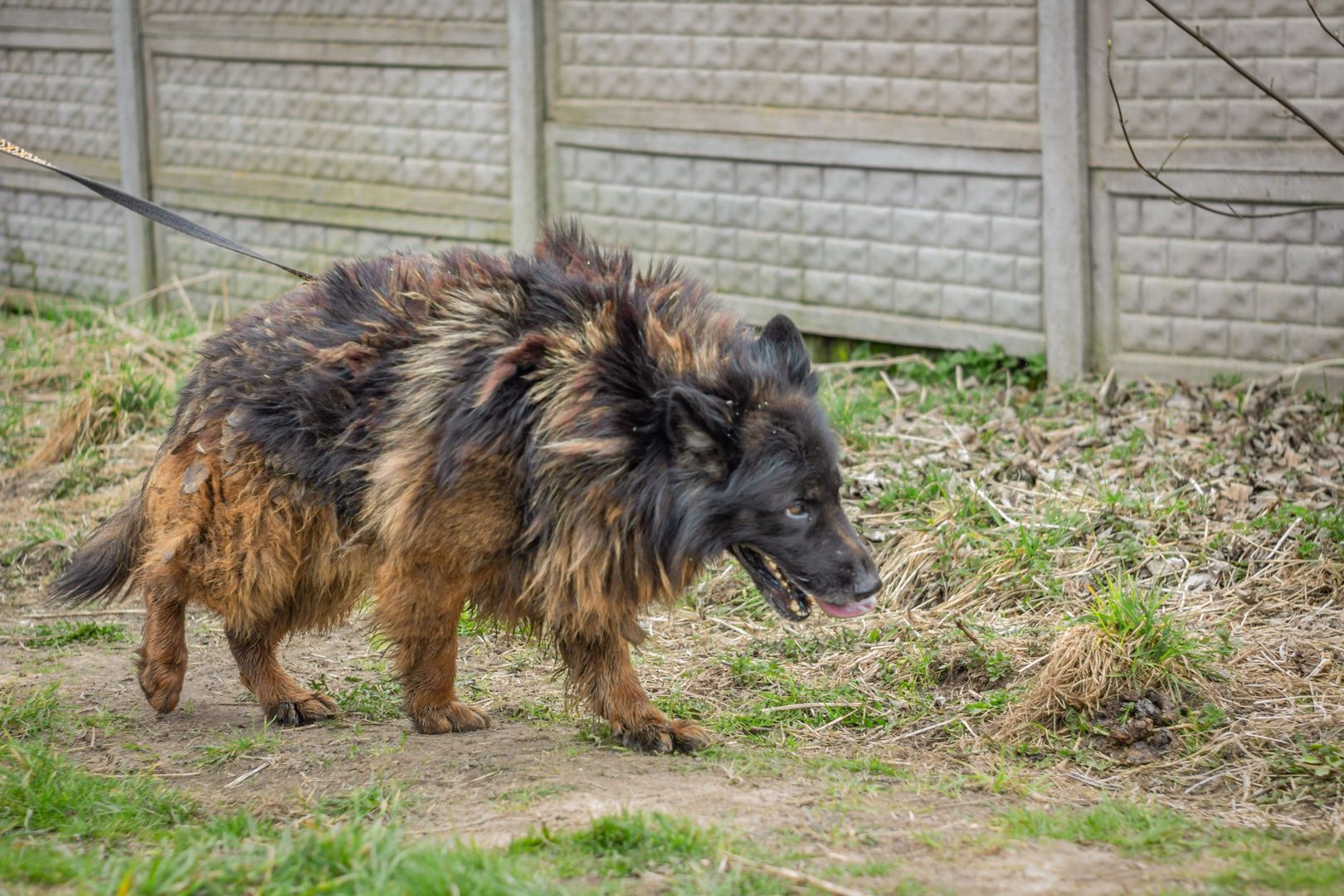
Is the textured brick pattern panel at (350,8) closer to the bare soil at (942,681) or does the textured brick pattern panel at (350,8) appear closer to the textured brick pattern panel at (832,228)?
the textured brick pattern panel at (832,228)

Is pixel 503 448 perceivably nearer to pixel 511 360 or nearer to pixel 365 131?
pixel 511 360

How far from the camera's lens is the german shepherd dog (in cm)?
416

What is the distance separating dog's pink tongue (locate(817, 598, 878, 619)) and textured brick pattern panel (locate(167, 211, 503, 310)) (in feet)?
21.1

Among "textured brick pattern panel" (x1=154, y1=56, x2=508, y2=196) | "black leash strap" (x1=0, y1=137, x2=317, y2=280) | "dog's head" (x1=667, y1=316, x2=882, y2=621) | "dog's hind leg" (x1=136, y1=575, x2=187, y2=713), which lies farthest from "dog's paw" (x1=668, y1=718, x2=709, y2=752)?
"textured brick pattern panel" (x1=154, y1=56, x2=508, y2=196)

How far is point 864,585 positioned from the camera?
4.13 metres

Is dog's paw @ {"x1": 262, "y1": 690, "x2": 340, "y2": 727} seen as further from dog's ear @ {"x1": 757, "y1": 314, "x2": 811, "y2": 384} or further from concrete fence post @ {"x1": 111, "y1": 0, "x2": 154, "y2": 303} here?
concrete fence post @ {"x1": 111, "y1": 0, "x2": 154, "y2": 303}

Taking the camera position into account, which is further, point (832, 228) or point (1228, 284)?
point (832, 228)

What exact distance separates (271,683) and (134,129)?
8.05 m

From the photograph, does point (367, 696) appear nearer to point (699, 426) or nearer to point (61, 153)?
point (699, 426)

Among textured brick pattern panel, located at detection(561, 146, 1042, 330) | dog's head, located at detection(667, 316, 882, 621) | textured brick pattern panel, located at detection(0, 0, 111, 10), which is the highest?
textured brick pattern panel, located at detection(0, 0, 111, 10)

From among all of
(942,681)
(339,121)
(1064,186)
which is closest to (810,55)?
(1064,186)

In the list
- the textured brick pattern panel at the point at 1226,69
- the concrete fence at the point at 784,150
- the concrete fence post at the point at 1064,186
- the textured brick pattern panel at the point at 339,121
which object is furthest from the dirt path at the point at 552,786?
the textured brick pattern panel at the point at 339,121

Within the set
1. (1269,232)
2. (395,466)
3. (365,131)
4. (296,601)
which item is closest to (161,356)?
(365,131)

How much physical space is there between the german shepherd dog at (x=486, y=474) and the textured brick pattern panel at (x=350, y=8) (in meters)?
5.33
